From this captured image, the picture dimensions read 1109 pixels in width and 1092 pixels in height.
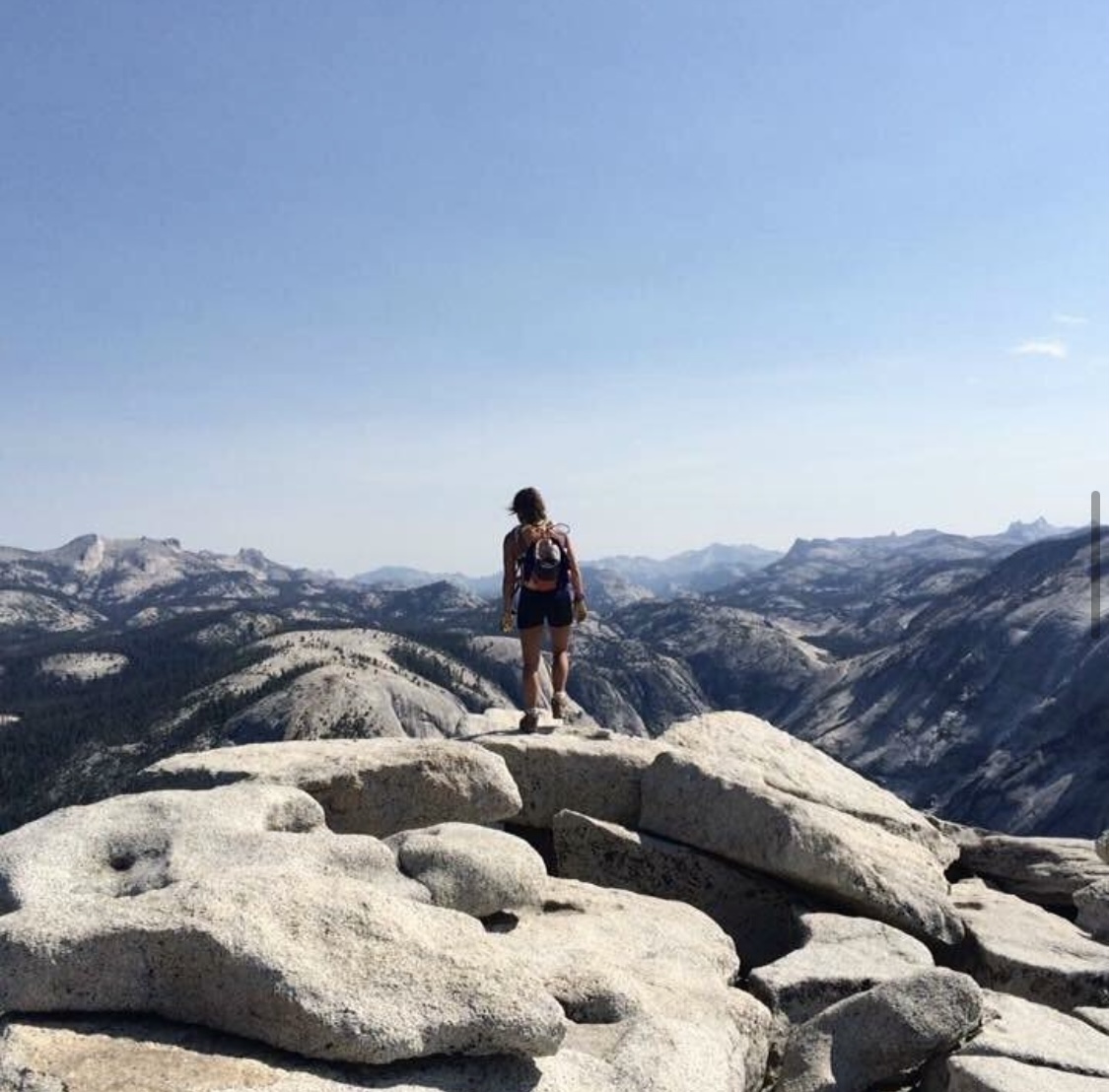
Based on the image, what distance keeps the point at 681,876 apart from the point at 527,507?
6520 millimetres

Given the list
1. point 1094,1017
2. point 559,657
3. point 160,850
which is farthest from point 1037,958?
point 160,850

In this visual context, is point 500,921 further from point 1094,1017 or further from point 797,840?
point 1094,1017

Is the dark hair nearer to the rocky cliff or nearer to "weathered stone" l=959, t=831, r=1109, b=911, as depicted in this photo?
the rocky cliff

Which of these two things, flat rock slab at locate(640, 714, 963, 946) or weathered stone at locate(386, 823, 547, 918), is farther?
flat rock slab at locate(640, 714, 963, 946)

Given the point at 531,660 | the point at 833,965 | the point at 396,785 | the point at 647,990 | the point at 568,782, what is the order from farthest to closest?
1. the point at 531,660
2. the point at 568,782
3. the point at 396,785
4. the point at 833,965
5. the point at 647,990

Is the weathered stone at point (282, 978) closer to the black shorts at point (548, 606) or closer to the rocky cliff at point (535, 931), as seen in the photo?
the rocky cliff at point (535, 931)

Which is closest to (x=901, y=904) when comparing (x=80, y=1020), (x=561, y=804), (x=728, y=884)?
(x=728, y=884)

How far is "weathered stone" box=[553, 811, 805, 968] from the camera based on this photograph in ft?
45.0

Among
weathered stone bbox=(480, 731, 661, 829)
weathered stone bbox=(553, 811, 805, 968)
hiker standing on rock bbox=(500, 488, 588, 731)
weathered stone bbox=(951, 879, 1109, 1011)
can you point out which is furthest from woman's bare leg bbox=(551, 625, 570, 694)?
weathered stone bbox=(951, 879, 1109, 1011)

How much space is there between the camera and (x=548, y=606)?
16.5m

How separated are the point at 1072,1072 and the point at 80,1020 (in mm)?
8558

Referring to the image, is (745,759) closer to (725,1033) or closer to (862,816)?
(862,816)

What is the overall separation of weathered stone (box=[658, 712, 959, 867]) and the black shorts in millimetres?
3030

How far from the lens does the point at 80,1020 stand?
6.90m
